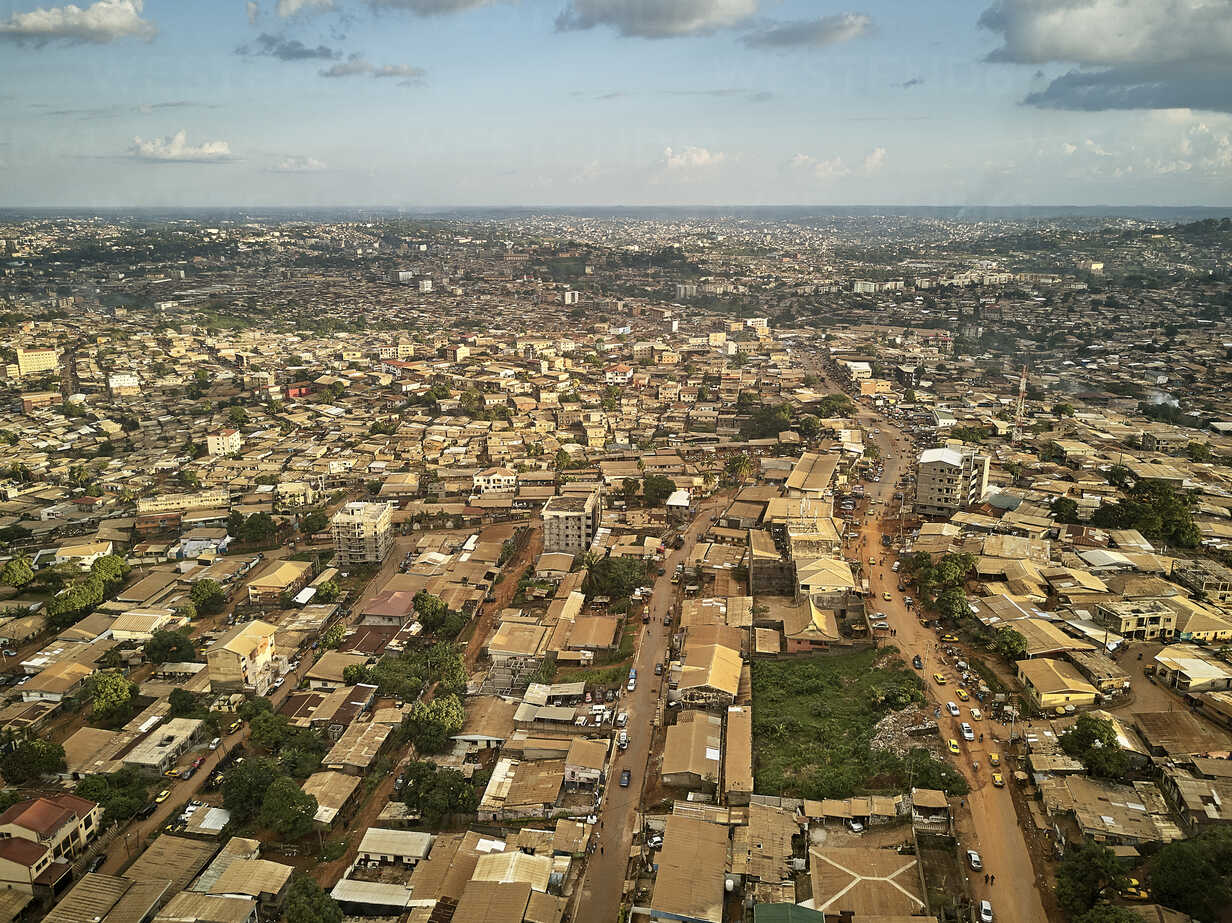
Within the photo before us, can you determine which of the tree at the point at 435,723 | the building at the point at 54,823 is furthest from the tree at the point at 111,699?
the tree at the point at 435,723

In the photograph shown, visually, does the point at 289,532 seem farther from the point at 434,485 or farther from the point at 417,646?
the point at 417,646

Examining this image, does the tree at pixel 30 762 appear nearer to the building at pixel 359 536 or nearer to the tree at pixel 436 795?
the tree at pixel 436 795

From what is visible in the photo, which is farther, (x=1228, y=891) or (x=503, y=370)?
(x=503, y=370)

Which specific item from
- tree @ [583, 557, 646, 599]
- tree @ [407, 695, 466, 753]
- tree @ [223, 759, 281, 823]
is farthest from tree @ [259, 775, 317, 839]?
tree @ [583, 557, 646, 599]

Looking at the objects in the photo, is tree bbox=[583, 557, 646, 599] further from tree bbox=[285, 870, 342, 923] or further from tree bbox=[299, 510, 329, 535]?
tree bbox=[285, 870, 342, 923]

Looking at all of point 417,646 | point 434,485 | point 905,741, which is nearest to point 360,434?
point 434,485

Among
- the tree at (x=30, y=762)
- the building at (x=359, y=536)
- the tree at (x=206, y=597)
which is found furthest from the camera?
the building at (x=359, y=536)

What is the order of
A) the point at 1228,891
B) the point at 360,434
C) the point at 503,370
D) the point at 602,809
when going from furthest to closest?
the point at 503,370, the point at 360,434, the point at 602,809, the point at 1228,891
